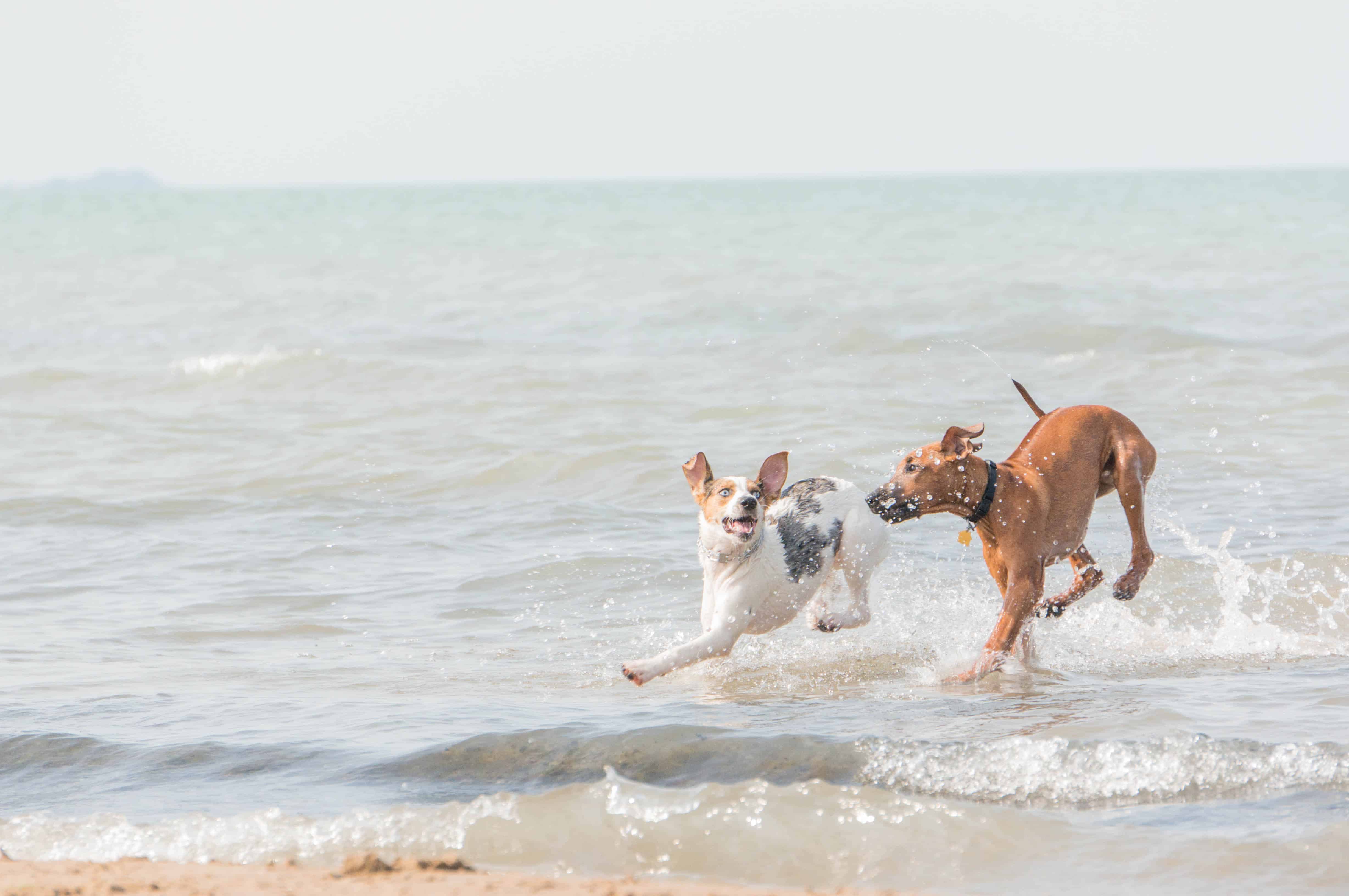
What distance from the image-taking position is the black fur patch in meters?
6.80

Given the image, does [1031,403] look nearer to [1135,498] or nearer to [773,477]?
[1135,498]

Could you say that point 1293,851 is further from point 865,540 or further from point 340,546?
point 340,546

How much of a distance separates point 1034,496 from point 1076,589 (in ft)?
2.24

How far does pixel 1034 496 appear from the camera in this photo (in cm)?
678

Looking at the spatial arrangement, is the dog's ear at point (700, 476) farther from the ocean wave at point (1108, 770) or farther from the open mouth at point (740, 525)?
the ocean wave at point (1108, 770)

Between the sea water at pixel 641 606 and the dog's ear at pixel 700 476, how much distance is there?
0.92 meters

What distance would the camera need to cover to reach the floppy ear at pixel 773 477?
266 inches

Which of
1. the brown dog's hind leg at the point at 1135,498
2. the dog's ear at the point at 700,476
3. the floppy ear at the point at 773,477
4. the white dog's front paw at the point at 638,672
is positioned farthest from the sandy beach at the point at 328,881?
the brown dog's hind leg at the point at 1135,498

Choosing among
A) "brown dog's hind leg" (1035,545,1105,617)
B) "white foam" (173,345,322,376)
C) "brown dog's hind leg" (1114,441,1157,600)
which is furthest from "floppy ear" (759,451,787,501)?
"white foam" (173,345,322,376)

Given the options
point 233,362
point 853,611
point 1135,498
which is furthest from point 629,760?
point 233,362

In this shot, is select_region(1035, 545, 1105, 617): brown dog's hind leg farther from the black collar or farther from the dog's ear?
the dog's ear

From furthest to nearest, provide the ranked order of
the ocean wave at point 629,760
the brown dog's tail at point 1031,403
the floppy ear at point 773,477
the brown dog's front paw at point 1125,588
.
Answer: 1. the brown dog's tail at point 1031,403
2. the brown dog's front paw at point 1125,588
3. the floppy ear at point 773,477
4. the ocean wave at point 629,760

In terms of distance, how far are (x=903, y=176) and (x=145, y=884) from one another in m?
A: 197

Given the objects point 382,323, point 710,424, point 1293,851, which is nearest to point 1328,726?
point 1293,851
